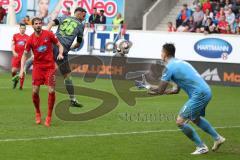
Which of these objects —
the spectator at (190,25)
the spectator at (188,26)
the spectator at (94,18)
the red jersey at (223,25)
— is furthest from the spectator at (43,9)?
the red jersey at (223,25)

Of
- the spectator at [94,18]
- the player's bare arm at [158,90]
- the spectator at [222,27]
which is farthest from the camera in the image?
the spectator at [94,18]

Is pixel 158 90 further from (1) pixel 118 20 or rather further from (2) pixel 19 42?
(1) pixel 118 20

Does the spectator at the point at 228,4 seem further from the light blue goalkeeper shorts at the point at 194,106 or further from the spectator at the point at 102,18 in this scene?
the light blue goalkeeper shorts at the point at 194,106

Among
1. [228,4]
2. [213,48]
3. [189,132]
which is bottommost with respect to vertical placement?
[189,132]

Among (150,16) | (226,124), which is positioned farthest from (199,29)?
(226,124)

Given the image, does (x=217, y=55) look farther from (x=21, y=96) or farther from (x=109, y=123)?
(x=109, y=123)

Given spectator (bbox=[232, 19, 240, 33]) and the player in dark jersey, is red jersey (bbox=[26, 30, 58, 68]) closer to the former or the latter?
the player in dark jersey

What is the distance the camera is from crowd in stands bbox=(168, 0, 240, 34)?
3112cm

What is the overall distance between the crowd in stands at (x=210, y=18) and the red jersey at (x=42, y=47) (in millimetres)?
14749

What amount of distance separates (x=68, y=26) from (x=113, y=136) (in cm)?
545

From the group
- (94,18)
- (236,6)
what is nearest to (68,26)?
(94,18)

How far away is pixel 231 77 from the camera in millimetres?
28688

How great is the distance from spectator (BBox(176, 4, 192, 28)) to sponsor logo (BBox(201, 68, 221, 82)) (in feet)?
15.6

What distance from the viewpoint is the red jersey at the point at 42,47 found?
51.7 ft
